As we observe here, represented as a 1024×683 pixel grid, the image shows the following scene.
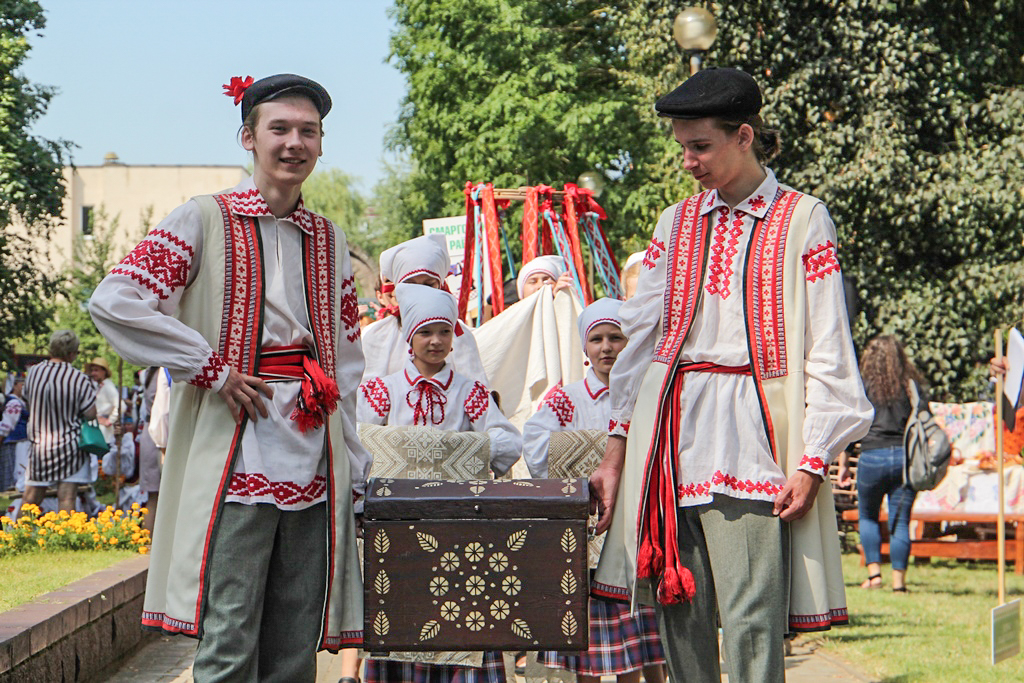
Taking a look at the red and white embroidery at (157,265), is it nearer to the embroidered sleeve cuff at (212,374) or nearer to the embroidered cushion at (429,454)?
the embroidered sleeve cuff at (212,374)

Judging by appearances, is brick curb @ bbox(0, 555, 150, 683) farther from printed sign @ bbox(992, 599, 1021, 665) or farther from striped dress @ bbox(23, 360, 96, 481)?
striped dress @ bbox(23, 360, 96, 481)

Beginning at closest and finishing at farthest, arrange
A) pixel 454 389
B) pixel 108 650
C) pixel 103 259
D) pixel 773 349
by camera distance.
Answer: pixel 773 349
pixel 454 389
pixel 108 650
pixel 103 259

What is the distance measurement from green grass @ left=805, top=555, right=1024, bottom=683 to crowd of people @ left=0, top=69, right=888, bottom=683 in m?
3.81

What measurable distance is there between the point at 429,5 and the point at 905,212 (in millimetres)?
16051

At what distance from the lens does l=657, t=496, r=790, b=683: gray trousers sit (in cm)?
364

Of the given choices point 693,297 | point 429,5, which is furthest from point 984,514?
point 429,5

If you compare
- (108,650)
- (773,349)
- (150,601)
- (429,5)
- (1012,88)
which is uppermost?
(429,5)

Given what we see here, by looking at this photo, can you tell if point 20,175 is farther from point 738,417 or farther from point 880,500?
point 738,417

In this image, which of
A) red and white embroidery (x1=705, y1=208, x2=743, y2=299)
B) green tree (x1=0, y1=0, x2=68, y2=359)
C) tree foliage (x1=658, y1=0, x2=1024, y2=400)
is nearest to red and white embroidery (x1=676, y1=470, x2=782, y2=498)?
red and white embroidery (x1=705, y1=208, x2=743, y2=299)

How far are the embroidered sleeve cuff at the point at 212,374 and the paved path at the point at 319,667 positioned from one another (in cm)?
396

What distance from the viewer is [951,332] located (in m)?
16.0

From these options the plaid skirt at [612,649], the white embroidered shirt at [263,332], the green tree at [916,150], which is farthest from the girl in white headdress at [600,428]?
the green tree at [916,150]

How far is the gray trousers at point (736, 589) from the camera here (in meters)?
3.64

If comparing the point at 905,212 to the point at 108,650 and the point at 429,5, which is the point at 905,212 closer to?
the point at 108,650
